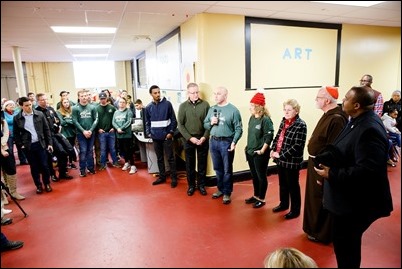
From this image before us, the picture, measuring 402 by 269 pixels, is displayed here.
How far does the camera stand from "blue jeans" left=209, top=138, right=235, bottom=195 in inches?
130

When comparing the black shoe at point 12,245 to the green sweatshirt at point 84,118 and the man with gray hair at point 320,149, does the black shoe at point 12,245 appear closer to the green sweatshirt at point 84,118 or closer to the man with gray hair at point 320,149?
the green sweatshirt at point 84,118

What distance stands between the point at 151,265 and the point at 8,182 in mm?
2541

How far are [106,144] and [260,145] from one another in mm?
2959

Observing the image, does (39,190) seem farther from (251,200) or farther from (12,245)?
(251,200)

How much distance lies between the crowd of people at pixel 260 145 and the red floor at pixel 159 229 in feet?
0.60

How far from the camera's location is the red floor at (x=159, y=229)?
2223 mm

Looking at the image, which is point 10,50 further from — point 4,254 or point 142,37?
point 4,254

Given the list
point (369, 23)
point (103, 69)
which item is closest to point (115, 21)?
point (369, 23)

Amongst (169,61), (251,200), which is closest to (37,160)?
(169,61)

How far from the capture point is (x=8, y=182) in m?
3.59

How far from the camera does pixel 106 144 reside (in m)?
4.94

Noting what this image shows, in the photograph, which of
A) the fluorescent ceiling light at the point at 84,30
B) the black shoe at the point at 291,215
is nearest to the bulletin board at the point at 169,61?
the fluorescent ceiling light at the point at 84,30

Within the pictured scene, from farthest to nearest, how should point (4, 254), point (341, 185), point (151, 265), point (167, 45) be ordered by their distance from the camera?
point (167, 45) → point (4, 254) → point (151, 265) → point (341, 185)

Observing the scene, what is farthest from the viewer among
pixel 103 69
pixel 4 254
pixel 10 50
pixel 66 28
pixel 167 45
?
pixel 103 69
